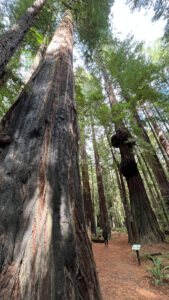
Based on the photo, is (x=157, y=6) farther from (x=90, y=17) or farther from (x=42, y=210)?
(x=42, y=210)

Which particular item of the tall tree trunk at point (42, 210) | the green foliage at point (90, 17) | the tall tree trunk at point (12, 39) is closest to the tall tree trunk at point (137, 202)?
the green foliage at point (90, 17)

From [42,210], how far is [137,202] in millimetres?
6183

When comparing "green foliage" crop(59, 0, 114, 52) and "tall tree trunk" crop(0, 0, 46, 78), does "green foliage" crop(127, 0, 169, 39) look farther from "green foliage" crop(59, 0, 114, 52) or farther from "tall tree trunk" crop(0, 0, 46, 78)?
"tall tree trunk" crop(0, 0, 46, 78)

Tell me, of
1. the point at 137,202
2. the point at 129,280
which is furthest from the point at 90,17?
the point at 129,280

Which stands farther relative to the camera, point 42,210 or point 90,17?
point 90,17

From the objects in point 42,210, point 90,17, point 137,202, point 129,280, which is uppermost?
point 90,17

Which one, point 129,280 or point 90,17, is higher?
point 90,17

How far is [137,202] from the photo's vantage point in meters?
6.18

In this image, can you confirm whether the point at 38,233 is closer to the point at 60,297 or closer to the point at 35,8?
the point at 60,297

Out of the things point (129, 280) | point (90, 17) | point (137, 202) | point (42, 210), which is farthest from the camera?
point (90, 17)

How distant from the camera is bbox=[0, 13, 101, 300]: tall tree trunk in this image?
0.79 m

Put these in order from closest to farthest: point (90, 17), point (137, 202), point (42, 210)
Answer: point (42, 210) → point (137, 202) → point (90, 17)

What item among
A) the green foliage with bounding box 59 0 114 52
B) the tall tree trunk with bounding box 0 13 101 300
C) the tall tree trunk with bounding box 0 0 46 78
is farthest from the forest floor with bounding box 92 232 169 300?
the green foliage with bounding box 59 0 114 52

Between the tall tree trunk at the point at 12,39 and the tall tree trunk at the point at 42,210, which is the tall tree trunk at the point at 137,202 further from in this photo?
the tall tree trunk at the point at 42,210
